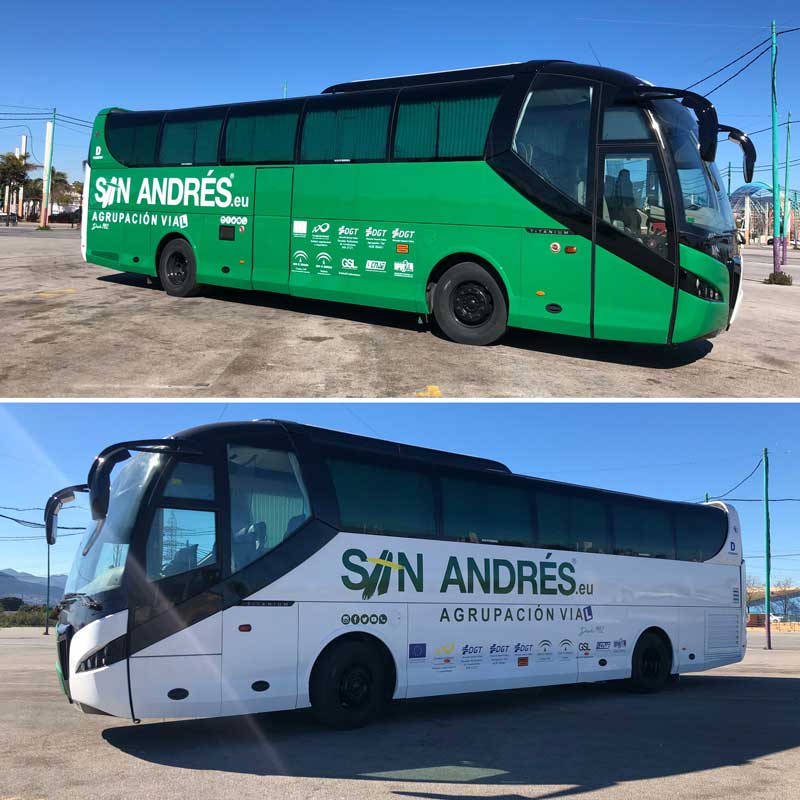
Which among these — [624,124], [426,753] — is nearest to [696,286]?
[624,124]

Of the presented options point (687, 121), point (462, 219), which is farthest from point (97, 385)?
point (687, 121)

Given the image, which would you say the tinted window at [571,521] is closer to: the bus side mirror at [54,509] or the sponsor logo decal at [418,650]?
the sponsor logo decal at [418,650]

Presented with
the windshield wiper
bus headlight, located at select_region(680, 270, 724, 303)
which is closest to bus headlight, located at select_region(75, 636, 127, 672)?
the windshield wiper

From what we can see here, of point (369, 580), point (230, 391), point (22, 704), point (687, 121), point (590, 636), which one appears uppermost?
point (687, 121)

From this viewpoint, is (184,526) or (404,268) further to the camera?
(404,268)

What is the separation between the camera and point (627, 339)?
12.4 metres

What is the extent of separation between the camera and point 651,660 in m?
14.0

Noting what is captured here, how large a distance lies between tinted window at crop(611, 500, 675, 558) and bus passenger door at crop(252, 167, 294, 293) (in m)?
6.88

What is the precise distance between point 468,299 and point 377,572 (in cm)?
549

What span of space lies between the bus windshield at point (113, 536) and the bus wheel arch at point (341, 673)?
226 centimetres

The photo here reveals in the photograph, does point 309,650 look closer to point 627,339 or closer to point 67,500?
point 67,500

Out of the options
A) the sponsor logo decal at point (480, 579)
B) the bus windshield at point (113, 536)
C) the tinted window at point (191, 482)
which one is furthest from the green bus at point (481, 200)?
the bus windshield at point (113, 536)

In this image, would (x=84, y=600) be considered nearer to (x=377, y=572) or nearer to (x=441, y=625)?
(x=377, y=572)

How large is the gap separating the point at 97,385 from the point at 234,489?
375cm
